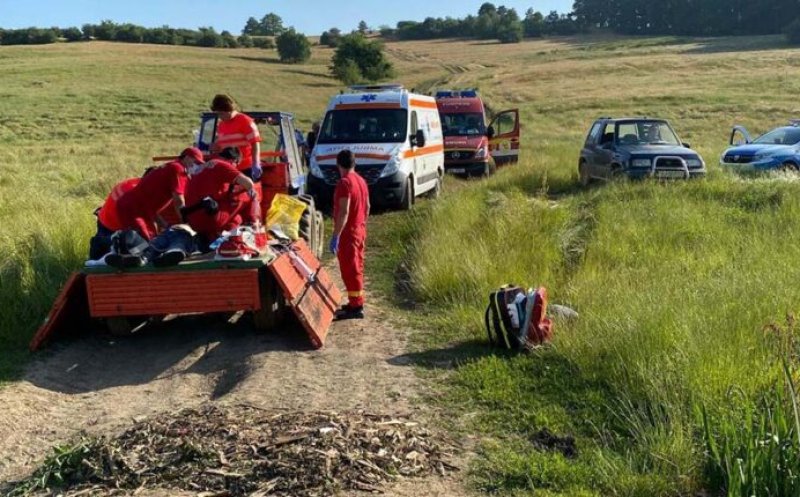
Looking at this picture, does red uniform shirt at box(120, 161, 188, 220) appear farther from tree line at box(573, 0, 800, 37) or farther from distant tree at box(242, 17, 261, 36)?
distant tree at box(242, 17, 261, 36)

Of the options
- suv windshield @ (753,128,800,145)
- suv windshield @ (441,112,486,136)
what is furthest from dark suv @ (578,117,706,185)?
suv windshield @ (441,112,486,136)

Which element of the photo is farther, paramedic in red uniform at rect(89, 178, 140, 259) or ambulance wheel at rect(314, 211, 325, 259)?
ambulance wheel at rect(314, 211, 325, 259)

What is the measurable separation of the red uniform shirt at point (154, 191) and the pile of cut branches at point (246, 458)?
2767mm

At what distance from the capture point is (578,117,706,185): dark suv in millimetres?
15305

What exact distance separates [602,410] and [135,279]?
3.90m

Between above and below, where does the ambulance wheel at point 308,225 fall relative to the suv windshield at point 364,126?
below

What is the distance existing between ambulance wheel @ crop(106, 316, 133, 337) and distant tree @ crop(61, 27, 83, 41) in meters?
89.8

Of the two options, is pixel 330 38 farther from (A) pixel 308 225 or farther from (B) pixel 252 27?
(A) pixel 308 225

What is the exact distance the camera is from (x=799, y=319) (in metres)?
5.62

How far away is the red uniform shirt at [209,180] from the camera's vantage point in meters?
7.22

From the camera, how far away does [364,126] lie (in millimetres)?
14672

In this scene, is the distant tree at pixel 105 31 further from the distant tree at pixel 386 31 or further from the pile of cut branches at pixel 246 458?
the pile of cut branches at pixel 246 458

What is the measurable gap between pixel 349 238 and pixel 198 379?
231cm

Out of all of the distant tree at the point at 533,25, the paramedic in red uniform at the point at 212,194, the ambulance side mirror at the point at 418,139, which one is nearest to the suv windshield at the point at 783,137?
the ambulance side mirror at the point at 418,139
